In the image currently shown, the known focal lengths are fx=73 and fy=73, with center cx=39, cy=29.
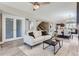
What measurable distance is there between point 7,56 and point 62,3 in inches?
92.9

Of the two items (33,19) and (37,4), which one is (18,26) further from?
(37,4)

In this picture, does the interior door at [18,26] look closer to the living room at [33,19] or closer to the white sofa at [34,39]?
the living room at [33,19]

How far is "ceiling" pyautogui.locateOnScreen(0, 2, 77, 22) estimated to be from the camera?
2.23 m

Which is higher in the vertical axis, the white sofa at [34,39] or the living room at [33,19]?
the living room at [33,19]

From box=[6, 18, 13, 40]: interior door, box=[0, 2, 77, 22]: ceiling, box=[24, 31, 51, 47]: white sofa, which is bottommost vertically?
box=[24, 31, 51, 47]: white sofa

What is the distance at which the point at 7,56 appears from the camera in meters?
2.31

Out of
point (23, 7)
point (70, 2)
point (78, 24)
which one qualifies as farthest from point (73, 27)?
point (23, 7)

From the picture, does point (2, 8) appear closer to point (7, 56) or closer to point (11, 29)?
point (11, 29)

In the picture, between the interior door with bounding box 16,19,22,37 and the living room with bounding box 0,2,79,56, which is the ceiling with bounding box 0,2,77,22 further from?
the interior door with bounding box 16,19,22,37

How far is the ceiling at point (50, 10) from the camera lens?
2227 mm

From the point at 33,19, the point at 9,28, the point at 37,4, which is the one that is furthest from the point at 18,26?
the point at 37,4

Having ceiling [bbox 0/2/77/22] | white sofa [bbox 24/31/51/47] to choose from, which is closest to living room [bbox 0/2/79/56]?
ceiling [bbox 0/2/77/22]

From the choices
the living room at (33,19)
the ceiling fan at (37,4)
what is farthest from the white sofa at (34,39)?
the ceiling fan at (37,4)

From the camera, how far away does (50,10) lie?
2396 mm
